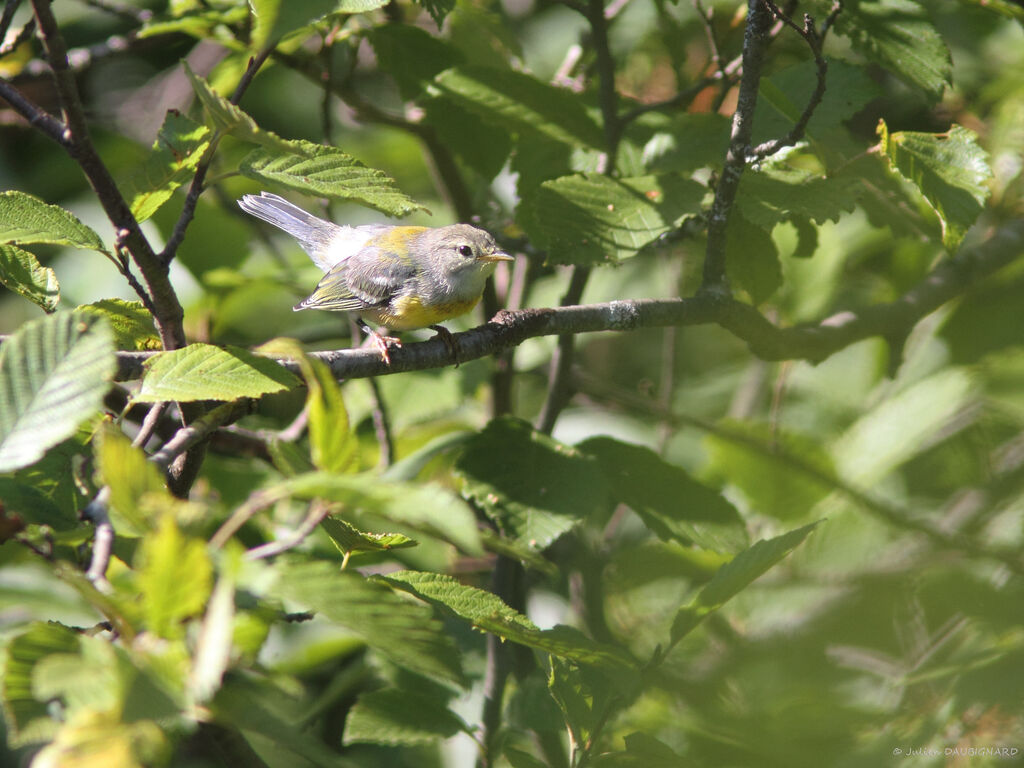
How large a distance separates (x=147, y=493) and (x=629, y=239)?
1.28 meters

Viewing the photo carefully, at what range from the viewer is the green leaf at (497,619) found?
59.2 inches

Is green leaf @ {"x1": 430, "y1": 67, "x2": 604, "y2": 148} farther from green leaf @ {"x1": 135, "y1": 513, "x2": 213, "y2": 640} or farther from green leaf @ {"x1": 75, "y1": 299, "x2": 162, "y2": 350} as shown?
green leaf @ {"x1": 135, "y1": 513, "x2": 213, "y2": 640}

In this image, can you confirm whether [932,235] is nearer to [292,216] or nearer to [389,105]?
[292,216]

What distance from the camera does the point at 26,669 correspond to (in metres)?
1.20

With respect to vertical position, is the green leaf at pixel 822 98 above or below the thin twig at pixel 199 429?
above

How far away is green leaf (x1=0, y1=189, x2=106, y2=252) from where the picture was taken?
5.33ft

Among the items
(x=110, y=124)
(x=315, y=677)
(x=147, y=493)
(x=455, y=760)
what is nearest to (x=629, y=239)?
(x=147, y=493)

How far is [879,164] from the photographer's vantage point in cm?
247

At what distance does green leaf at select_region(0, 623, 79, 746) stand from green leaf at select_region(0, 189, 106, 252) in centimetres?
75

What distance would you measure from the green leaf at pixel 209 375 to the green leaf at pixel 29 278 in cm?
42

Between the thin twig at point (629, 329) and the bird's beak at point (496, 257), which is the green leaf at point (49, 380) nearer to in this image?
the thin twig at point (629, 329)

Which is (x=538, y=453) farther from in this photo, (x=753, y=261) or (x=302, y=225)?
(x=302, y=225)

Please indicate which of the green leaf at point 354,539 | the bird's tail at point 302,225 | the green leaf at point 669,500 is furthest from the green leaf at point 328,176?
the bird's tail at point 302,225

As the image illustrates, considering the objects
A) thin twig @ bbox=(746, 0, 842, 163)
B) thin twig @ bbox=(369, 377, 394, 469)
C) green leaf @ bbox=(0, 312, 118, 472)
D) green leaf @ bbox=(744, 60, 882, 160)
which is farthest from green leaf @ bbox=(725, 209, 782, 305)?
green leaf @ bbox=(0, 312, 118, 472)
